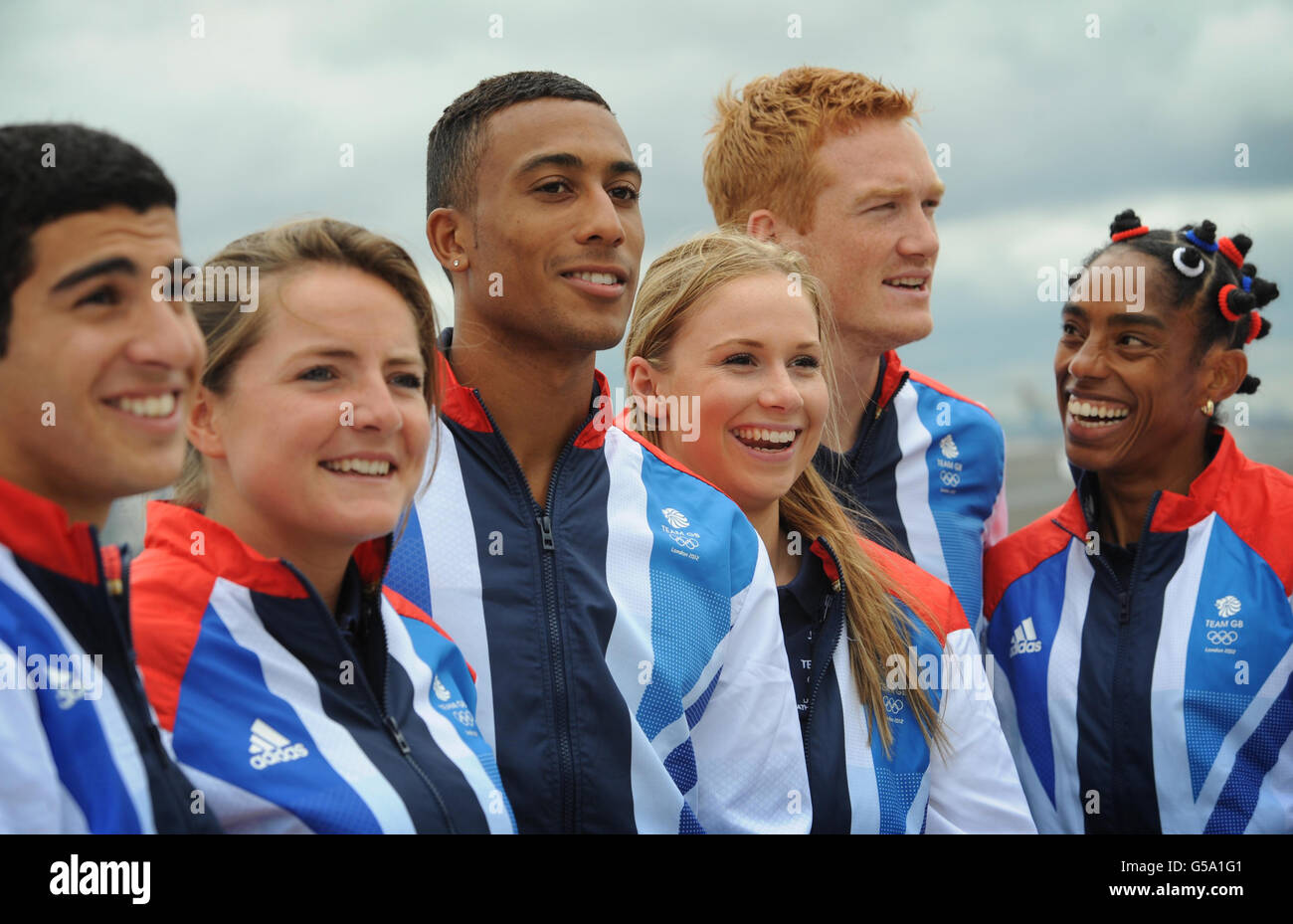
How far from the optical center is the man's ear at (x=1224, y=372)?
4.27 meters

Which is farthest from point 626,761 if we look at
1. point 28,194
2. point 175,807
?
point 28,194

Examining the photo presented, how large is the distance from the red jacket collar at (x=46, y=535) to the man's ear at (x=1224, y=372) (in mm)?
3739

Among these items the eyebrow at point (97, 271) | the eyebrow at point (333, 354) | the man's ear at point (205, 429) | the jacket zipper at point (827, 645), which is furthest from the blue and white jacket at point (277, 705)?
the jacket zipper at point (827, 645)

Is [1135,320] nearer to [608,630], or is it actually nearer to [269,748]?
[608,630]

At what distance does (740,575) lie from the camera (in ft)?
10.9

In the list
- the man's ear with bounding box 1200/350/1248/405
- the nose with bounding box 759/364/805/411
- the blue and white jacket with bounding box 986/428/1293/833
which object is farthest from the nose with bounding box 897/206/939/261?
the nose with bounding box 759/364/805/411

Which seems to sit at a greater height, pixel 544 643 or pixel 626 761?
pixel 544 643

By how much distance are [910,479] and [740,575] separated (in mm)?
1322

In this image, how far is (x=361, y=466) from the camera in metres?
2.37

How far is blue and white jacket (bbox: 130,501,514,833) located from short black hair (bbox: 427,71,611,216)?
1426 millimetres

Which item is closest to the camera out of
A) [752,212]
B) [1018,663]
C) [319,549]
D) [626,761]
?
[319,549]

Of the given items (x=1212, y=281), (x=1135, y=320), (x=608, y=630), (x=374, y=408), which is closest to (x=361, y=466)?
(x=374, y=408)

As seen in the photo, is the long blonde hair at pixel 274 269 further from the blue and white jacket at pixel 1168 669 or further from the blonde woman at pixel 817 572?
the blue and white jacket at pixel 1168 669
